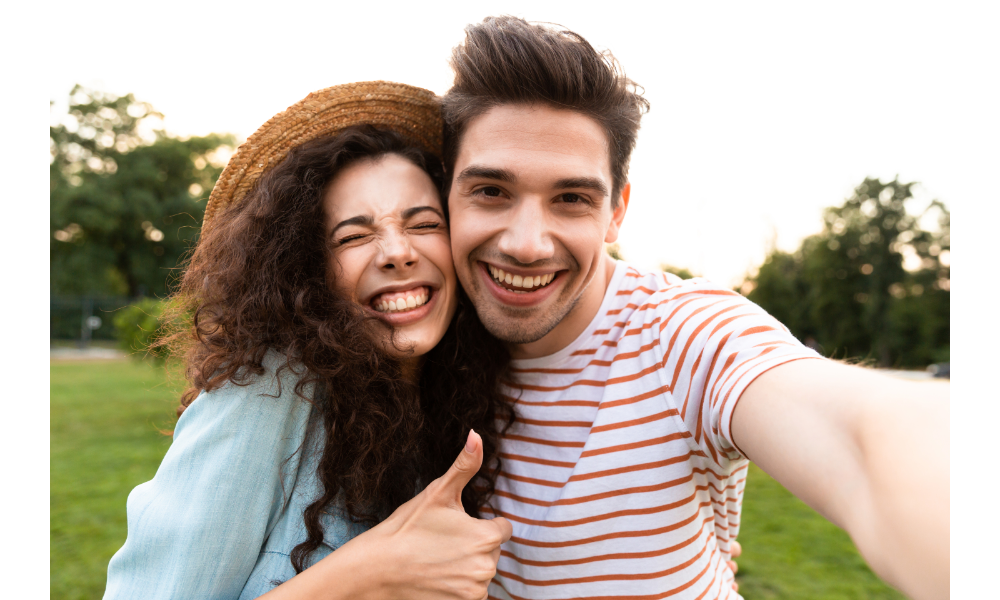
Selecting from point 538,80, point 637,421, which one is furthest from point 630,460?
point 538,80

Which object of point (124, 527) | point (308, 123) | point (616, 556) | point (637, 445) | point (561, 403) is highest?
point (308, 123)

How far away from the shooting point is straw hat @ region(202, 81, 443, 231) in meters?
2.42

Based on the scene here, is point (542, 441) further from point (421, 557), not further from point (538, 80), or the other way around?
point (538, 80)

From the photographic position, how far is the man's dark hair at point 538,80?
219cm

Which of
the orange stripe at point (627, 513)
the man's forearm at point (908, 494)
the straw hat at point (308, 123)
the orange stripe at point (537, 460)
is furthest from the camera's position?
the straw hat at point (308, 123)

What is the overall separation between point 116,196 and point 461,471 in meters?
36.6

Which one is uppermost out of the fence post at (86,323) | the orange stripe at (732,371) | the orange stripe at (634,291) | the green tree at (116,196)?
the green tree at (116,196)

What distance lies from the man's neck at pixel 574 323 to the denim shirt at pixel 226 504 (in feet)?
2.86

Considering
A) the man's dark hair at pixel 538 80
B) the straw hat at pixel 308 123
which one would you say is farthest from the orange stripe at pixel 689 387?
the straw hat at pixel 308 123

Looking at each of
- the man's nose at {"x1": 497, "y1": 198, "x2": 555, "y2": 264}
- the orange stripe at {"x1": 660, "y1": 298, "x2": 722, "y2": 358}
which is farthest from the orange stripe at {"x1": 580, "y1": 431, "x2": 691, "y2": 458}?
the man's nose at {"x1": 497, "y1": 198, "x2": 555, "y2": 264}

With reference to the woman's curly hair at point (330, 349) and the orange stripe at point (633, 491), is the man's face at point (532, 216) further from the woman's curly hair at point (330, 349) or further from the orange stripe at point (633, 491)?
the orange stripe at point (633, 491)

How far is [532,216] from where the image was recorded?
216 centimetres
